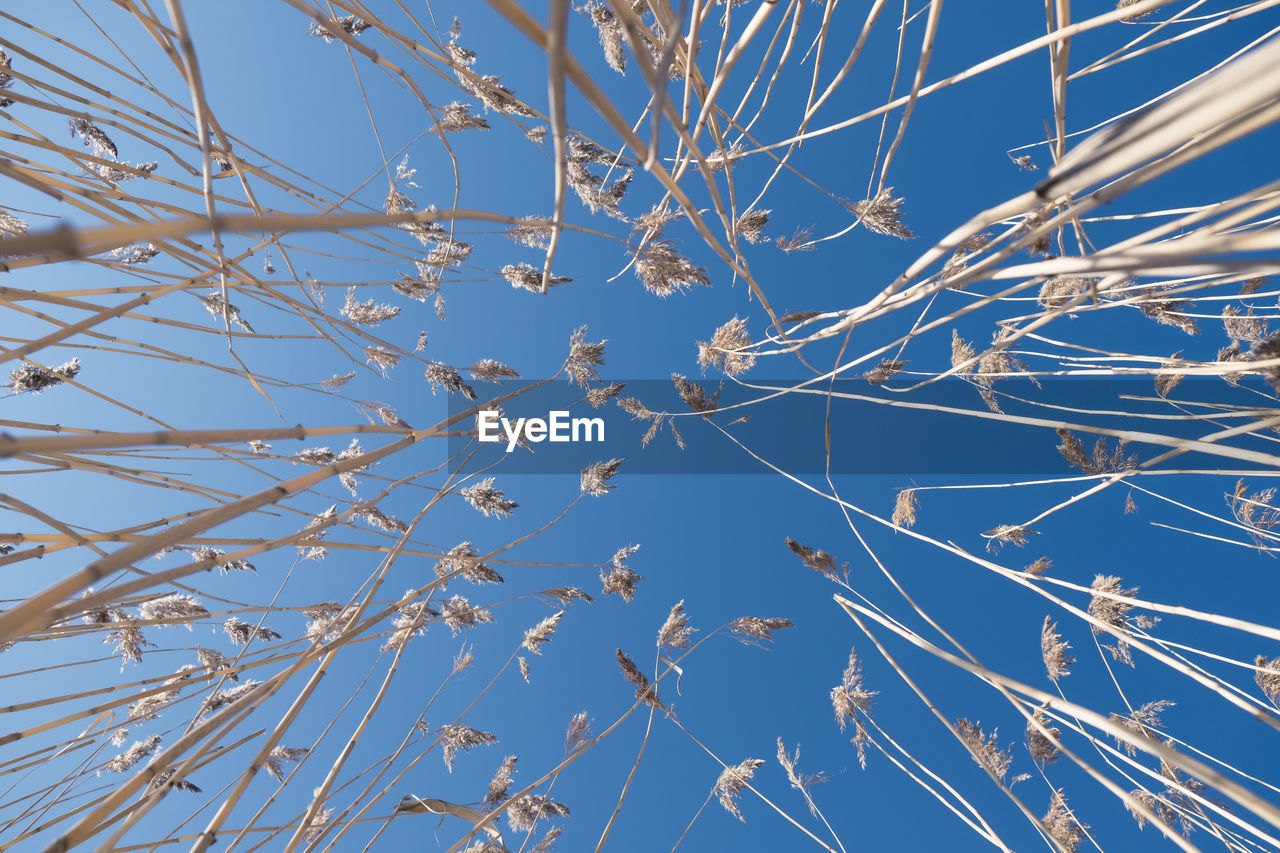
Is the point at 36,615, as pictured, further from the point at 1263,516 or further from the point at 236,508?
the point at 1263,516

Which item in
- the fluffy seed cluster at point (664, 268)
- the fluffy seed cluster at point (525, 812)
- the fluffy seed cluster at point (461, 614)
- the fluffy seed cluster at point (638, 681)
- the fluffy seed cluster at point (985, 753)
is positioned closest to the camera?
the fluffy seed cluster at point (985, 753)

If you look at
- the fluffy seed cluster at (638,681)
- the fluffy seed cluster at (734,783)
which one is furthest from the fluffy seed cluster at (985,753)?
the fluffy seed cluster at (638,681)

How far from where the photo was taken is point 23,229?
1.30 meters

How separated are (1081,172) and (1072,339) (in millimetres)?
4088

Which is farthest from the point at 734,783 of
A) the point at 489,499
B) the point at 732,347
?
the point at 732,347

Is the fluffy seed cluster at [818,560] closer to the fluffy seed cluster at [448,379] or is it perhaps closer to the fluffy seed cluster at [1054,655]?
the fluffy seed cluster at [1054,655]

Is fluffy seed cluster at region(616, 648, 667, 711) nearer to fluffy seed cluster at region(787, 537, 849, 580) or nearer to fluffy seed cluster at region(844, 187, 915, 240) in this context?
fluffy seed cluster at region(787, 537, 849, 580)

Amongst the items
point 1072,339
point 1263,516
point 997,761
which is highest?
point 1072,339

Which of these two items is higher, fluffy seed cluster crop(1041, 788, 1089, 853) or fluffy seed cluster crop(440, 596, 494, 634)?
fluffy seed cluster crop(440, 596, 494, 634)

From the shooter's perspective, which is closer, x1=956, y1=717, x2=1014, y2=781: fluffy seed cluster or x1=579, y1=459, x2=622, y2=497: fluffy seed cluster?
x1=956, y1=717, x2=1014, y2=781: fluffy seed cluster

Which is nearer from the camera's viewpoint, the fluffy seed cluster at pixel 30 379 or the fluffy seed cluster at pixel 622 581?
the fluffy seed cluster at pixel 30 379

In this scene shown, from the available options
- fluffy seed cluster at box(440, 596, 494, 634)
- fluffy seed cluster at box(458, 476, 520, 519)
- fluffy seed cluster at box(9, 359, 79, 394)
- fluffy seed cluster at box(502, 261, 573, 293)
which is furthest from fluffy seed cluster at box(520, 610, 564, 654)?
fluffy seed cluster at box(9, 359, 79, 394)

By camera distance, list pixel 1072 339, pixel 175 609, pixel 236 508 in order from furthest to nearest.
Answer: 1. pixel 1072 339
2. pixel 175 609
3. pixel 236 508

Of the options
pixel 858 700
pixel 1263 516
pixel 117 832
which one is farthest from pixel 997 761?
pixel 117 832
